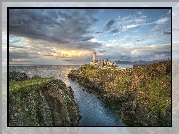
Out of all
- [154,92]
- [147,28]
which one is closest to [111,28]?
[147,28]

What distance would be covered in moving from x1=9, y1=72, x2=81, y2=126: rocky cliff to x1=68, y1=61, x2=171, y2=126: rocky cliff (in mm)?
332

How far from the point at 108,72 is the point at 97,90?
0.32 meters

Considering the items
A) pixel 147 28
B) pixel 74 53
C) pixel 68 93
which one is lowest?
pixel 68 93

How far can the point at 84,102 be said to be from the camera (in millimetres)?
3918

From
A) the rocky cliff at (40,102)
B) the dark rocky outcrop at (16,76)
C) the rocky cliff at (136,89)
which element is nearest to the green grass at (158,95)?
the rocky cliff at (136,89)

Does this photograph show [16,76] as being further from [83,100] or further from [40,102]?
[83,100]

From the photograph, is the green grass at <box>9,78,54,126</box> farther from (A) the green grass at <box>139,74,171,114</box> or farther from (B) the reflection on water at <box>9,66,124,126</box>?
(A) the green grass at <box>139,74,171,114</box>

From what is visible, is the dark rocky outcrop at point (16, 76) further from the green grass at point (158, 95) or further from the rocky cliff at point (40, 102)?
the green grass at point (158, 95)

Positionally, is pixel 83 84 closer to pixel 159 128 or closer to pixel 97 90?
pixel 97 90

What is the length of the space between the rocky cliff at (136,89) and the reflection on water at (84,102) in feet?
0.29

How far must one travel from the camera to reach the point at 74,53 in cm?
390

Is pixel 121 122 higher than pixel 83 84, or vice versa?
pixel 83 84

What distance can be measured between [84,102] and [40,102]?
2.15 feet

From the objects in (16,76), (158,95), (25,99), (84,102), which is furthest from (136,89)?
(16,76)
